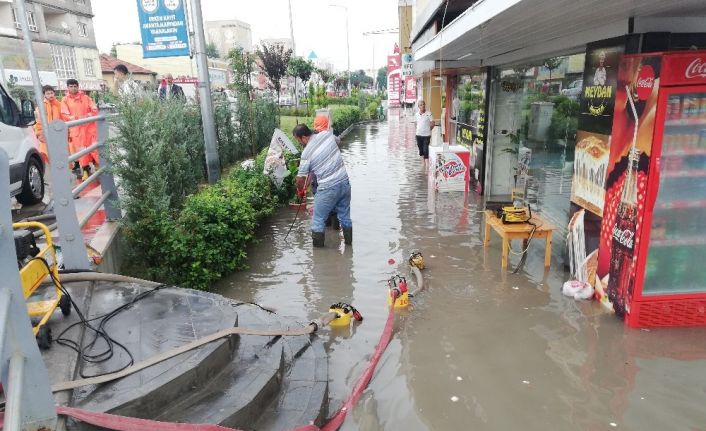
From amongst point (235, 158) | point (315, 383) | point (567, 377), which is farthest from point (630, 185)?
point (235, 158)

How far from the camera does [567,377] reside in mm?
3807

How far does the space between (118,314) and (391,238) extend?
4535mm

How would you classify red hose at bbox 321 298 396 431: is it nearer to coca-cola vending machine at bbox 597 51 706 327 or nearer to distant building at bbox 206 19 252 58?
coca-cola vending machine at bbox 597 51 706 327

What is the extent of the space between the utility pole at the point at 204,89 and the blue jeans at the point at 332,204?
91.7 inches

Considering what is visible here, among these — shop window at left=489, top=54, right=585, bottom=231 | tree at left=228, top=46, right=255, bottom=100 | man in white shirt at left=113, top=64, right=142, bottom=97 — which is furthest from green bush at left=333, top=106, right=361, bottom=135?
man in white shirt at left=113, top=64, right=142, bottom=97

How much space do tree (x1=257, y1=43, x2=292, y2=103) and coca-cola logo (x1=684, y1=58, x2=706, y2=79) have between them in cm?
1799

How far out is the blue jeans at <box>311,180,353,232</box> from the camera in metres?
6.86

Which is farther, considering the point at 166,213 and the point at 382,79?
the point at 382,79

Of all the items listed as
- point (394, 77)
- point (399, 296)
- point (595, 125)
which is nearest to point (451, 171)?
point (595, 125)

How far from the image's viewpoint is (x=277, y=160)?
8875 millimetres

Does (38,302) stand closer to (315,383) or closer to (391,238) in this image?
(315,383)

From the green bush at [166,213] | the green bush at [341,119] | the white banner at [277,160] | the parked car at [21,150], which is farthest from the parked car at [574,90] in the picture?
the green bush at [341,119]

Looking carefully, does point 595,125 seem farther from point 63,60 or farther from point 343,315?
point 63,60

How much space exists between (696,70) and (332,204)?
175 inches
